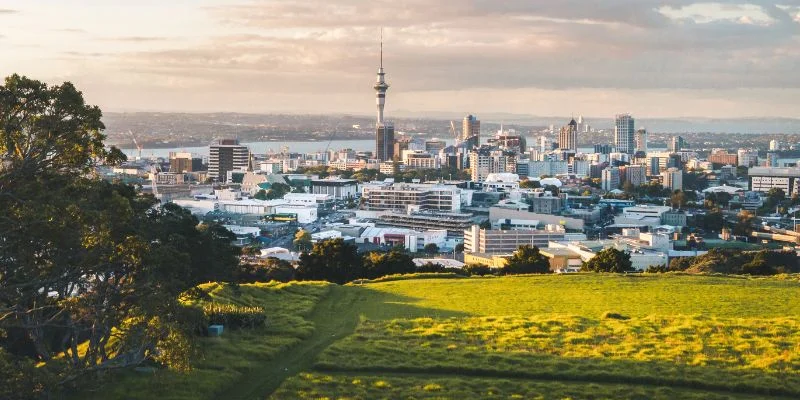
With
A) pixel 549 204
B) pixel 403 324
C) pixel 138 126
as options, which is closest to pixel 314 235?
pixel 549 204

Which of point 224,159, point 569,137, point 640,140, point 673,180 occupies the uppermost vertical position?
point 569,137

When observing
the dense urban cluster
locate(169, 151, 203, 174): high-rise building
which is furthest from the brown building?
locate(169, 151, 203, 174): high-rise building

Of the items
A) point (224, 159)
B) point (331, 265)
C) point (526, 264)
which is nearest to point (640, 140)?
point (224, 159)

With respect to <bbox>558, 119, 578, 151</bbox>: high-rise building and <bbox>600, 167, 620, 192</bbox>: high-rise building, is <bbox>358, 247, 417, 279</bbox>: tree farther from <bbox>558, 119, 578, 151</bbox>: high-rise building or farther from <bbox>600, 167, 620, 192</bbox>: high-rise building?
<bbox>558, 119, 578, 151</bbox>: high-rise building

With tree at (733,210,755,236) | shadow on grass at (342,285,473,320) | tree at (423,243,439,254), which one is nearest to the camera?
shadow on grass at (342,285,473,320)

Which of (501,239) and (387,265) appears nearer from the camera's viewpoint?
(387,265)

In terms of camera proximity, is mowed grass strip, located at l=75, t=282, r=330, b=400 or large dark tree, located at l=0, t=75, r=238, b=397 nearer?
large dark tree, located at l=0, t=75, r=238, b=397

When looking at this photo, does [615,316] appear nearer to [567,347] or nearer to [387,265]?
[567,347]
